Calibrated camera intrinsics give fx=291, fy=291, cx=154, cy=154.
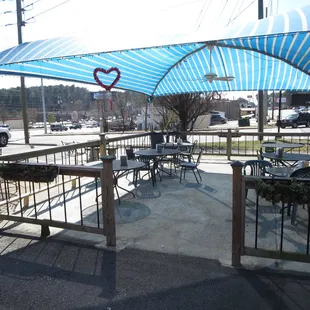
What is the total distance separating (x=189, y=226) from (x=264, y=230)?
929mm

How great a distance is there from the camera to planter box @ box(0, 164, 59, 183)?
3.34 metres

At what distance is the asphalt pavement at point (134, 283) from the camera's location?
228 cm

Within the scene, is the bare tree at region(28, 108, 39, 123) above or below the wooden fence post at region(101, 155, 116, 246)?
above

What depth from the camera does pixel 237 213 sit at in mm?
2719

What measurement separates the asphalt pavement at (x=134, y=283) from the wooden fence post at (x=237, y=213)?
150mm

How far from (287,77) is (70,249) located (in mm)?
7088

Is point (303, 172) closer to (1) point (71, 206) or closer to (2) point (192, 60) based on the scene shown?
(1) point (71, 206)

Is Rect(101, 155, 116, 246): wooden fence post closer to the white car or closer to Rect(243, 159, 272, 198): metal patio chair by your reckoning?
Rect(243, 159, 272, 198): metal patio chair

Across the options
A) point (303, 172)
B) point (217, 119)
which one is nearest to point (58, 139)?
point (217, 119)

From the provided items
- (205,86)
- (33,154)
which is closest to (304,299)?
(33,154)

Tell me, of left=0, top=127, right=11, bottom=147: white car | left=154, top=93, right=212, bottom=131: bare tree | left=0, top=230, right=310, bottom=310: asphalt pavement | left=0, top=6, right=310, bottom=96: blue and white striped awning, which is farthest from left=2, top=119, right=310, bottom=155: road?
left=0, top=230, right=310, bottom=310: asphalt pavement

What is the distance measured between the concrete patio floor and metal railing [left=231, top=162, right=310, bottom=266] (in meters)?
0.01

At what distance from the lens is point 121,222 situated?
3.98 metres

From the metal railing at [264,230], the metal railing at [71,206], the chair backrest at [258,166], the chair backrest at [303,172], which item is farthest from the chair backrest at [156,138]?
the chair backrest at [303,172]
